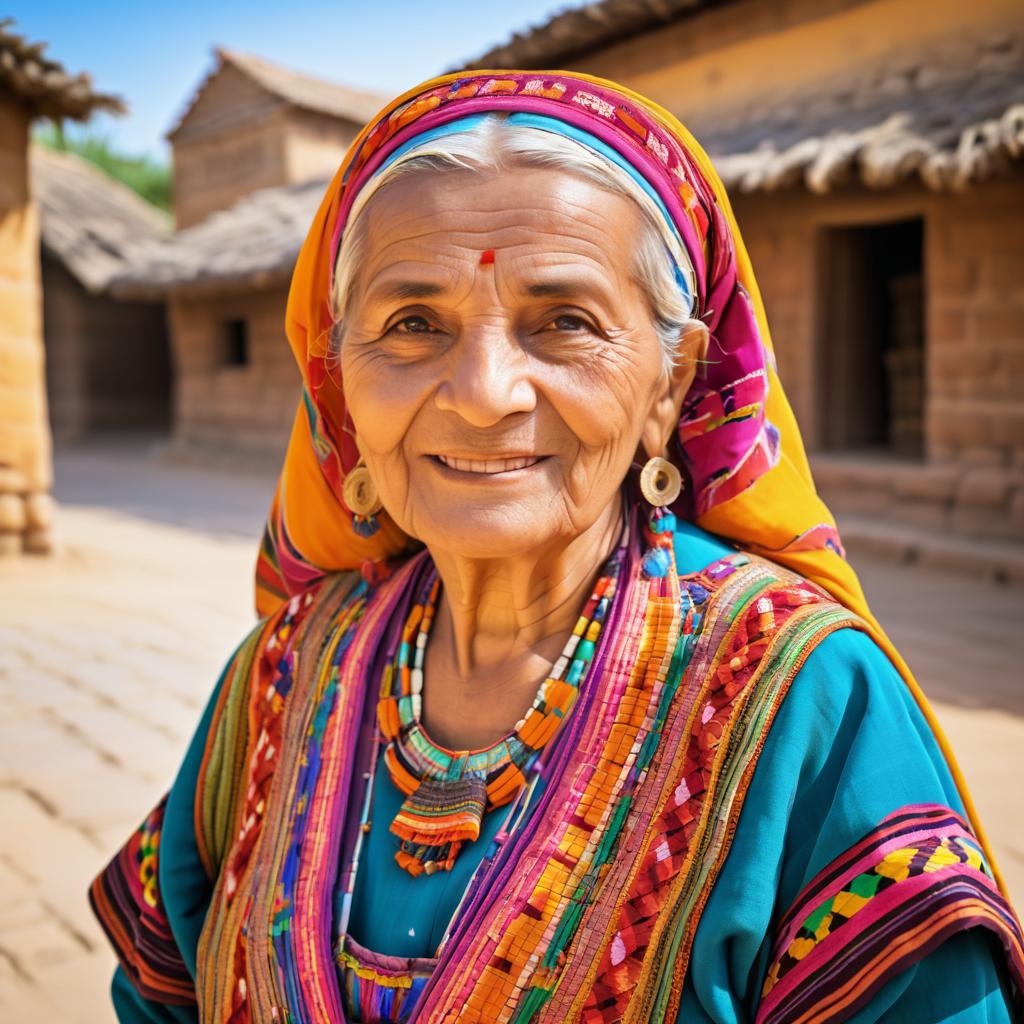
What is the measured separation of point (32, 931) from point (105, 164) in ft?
129

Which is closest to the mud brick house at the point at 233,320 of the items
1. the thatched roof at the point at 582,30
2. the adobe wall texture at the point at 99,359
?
the adobe wall texture at the point at 99,359

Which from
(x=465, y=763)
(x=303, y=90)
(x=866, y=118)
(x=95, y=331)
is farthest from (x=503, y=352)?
(x=303, y=90)

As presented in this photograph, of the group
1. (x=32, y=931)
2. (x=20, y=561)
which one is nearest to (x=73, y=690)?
(x=32, y=931)

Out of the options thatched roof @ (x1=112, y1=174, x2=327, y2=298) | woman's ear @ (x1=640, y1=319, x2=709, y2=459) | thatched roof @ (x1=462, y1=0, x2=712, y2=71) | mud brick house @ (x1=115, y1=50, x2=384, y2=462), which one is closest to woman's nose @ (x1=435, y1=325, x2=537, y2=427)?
woman's ear @ (x1=640, y1=319, x2=709, y2=459)

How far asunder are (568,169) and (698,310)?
0.29 m

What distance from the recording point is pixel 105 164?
3731 cm

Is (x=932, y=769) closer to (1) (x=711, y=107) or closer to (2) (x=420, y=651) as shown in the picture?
(2) (x=420, y=651)

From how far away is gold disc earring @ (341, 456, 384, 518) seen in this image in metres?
1.63

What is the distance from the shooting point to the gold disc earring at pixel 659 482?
4.72 ft

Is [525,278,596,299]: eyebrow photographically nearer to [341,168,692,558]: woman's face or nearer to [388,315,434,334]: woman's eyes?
[341,168,692,558]: woman's face

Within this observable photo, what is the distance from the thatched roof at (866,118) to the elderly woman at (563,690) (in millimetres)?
5646

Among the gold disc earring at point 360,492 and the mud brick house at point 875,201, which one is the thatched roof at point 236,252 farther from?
the gold disc earring at point 360,492

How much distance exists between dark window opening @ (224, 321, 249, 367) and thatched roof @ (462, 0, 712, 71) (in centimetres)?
600

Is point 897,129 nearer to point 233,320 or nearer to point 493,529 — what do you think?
point 493,529
